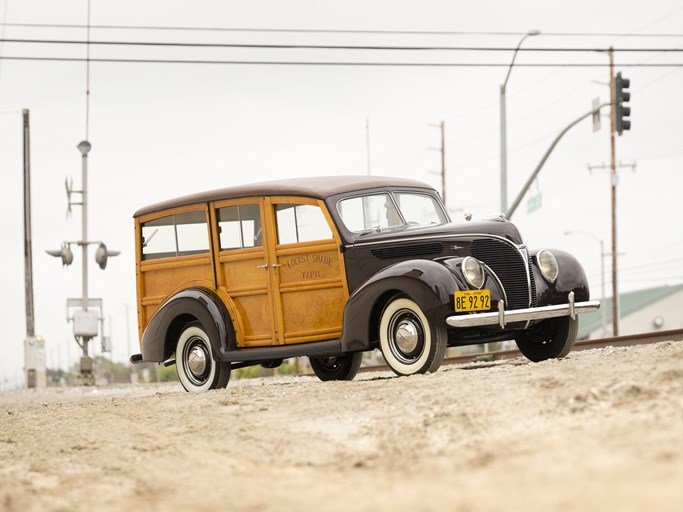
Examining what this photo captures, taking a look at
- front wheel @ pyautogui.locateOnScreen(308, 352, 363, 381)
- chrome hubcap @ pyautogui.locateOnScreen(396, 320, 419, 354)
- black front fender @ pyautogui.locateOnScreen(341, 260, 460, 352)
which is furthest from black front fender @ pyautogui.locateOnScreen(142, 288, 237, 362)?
chrome hubcap @ pyautogui.locateOnScreen(396, 320, 419, 354)

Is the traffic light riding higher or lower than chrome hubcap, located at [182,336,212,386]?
higher

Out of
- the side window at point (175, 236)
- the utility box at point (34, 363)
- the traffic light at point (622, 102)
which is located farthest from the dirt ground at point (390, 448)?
the utility box at point (34, 363)

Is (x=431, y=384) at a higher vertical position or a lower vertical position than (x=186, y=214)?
lower

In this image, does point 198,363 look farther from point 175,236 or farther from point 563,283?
point 563,283

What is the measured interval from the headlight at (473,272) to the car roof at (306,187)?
5.96 ft

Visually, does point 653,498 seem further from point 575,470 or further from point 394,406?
point 394,406

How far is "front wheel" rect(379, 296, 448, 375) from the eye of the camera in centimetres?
1035

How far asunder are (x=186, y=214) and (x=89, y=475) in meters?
5.91

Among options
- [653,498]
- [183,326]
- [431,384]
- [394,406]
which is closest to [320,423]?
[394,406]

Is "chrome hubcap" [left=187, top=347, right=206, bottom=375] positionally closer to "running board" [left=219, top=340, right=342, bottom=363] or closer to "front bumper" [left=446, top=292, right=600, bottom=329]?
"running board" [left=219, top=340, right=342, bottom=363]

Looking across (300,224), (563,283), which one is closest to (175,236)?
(300,224)

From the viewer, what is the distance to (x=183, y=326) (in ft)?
42.1

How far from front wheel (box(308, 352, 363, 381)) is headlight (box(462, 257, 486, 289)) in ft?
9.79

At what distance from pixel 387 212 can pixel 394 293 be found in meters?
1.48
